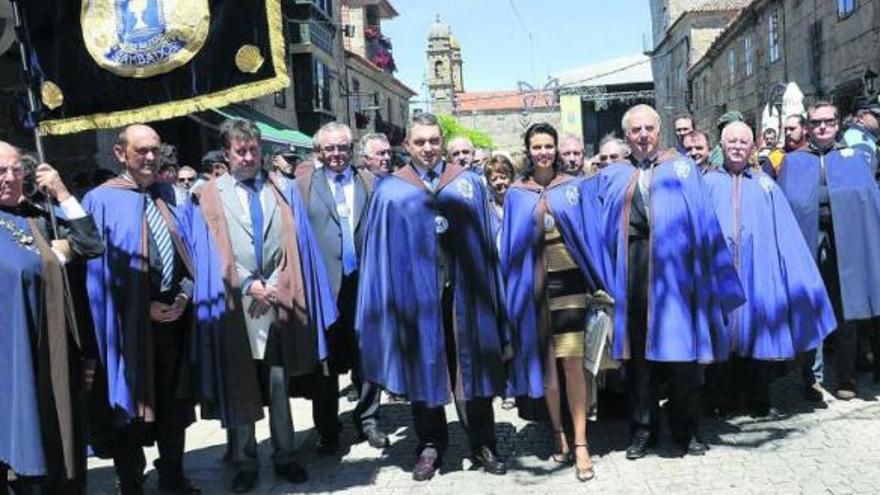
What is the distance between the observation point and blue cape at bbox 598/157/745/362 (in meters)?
4.65

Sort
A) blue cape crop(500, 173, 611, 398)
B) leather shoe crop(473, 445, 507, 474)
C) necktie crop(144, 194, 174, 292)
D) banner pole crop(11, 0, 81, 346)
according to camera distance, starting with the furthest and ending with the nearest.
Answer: leather shoe crop(473, 445, 507, 474)
blue cape crop(500, 173, 611, 398)
necktie crop(144, 194, 174, 292)
banner pole crop(11, 0, 81, 346)

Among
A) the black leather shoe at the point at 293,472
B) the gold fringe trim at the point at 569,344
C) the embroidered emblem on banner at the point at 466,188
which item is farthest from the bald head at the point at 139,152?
the gold fringe trim at the point at 569,344

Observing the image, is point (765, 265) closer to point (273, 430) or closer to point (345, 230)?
point (345, 230)

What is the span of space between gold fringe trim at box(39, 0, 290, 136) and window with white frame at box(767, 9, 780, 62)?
21.4 metres

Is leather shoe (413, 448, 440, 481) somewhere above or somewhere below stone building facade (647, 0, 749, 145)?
below

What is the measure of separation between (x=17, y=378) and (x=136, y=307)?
2.97 feet

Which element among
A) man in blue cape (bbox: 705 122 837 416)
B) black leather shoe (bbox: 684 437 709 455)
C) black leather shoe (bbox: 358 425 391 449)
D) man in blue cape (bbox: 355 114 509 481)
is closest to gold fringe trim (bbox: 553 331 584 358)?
man in blue cape (bbox: 355 114 509 481)

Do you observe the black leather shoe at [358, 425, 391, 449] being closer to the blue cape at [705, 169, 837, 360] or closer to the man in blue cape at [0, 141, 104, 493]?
the man in blue cape at [0, 141, 104, 493]

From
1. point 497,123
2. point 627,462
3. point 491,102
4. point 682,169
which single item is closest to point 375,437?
point 627,462

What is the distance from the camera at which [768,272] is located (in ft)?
17.1

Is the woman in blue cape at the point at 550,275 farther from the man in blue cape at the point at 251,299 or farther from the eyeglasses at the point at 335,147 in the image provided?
the eyeglasses at the point at 335,147

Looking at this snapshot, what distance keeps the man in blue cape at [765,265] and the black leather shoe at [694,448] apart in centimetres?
72

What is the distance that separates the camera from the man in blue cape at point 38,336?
3402 millimetres

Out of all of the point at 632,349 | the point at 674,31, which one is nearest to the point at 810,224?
the point at 632,349
